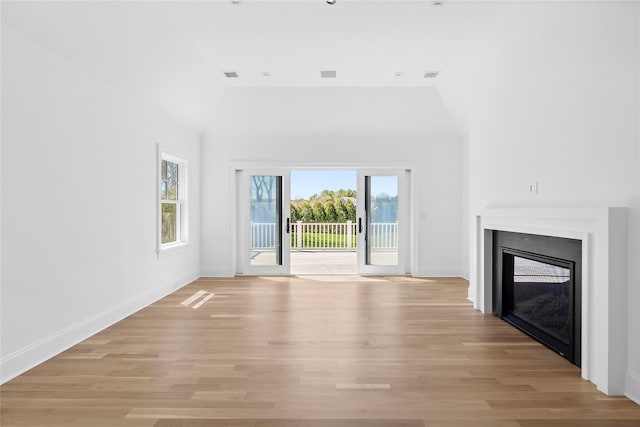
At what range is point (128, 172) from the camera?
14.5 feet

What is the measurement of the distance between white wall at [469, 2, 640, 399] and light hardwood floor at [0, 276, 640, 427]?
2.44ft

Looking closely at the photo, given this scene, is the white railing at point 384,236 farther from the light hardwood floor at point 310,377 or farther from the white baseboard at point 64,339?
the white baseboard at point 64,339

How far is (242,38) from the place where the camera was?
4324mm

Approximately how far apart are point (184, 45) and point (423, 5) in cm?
257

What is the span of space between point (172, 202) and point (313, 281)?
2594 millimetres

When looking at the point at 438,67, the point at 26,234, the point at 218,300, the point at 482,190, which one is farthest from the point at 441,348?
the point at 438,67

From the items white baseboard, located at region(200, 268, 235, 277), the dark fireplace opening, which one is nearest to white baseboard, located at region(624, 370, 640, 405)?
the dark fireplace opening

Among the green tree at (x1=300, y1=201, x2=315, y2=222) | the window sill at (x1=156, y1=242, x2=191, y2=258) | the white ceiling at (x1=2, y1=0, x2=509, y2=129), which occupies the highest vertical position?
the white ceiling at (x1=2, y1=0, x2=509, y2=129)

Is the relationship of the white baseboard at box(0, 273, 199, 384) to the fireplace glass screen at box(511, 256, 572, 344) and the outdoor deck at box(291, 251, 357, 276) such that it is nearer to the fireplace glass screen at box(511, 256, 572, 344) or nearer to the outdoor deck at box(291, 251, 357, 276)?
the outdoor deck at box(291, 251, 357, 276)

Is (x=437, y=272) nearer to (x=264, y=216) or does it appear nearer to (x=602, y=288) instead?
(x=264, y=216)

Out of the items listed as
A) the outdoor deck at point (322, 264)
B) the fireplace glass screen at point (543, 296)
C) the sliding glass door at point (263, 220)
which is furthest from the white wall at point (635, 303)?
the sliding glass door at point (263, 220)

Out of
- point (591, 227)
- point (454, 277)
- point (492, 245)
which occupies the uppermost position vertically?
point (591, 227)

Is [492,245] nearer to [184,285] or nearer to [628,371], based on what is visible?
[628,371]

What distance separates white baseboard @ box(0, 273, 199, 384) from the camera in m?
2.74
